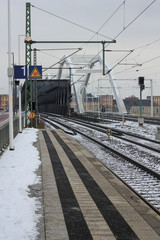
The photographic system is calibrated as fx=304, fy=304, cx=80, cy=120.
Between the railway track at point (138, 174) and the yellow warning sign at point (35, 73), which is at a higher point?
→ the yellow warning sign at point (35, 73)

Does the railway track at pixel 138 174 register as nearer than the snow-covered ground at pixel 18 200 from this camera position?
No

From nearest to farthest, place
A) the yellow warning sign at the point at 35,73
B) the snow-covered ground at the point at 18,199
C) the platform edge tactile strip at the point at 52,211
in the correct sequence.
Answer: the platform edge tactile strip at the point at 52,211, the snow-covered ground at the point at 18,199, the yellow warning sign at the point at 35,73

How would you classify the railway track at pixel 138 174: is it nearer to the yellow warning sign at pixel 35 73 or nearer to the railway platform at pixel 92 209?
the railway platform at pixel 92 209

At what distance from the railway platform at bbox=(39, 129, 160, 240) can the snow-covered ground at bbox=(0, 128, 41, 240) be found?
281 mm

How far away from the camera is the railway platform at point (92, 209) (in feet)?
15.3

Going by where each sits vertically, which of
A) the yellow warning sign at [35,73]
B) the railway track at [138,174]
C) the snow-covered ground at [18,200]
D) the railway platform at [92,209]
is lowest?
the railway track at [138,174]

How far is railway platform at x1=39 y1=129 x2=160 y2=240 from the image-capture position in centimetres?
466

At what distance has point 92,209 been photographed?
571 cm

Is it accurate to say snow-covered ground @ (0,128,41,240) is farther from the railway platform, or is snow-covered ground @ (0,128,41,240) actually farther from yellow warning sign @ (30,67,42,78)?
yellow warning sign @ (30,67,42,78)

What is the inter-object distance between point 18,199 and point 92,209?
1.60 metres

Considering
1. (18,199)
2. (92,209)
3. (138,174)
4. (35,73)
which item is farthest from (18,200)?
(35,73)

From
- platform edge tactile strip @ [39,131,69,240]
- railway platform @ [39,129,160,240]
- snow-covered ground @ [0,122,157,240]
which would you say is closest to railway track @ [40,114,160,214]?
railway platform @ [39,129,160,240]

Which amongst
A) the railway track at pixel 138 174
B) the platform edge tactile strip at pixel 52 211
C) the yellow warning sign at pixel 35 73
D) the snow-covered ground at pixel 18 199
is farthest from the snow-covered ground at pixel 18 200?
the yellow warning sign at pixel 35 73

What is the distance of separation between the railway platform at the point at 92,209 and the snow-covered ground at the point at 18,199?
281mm
